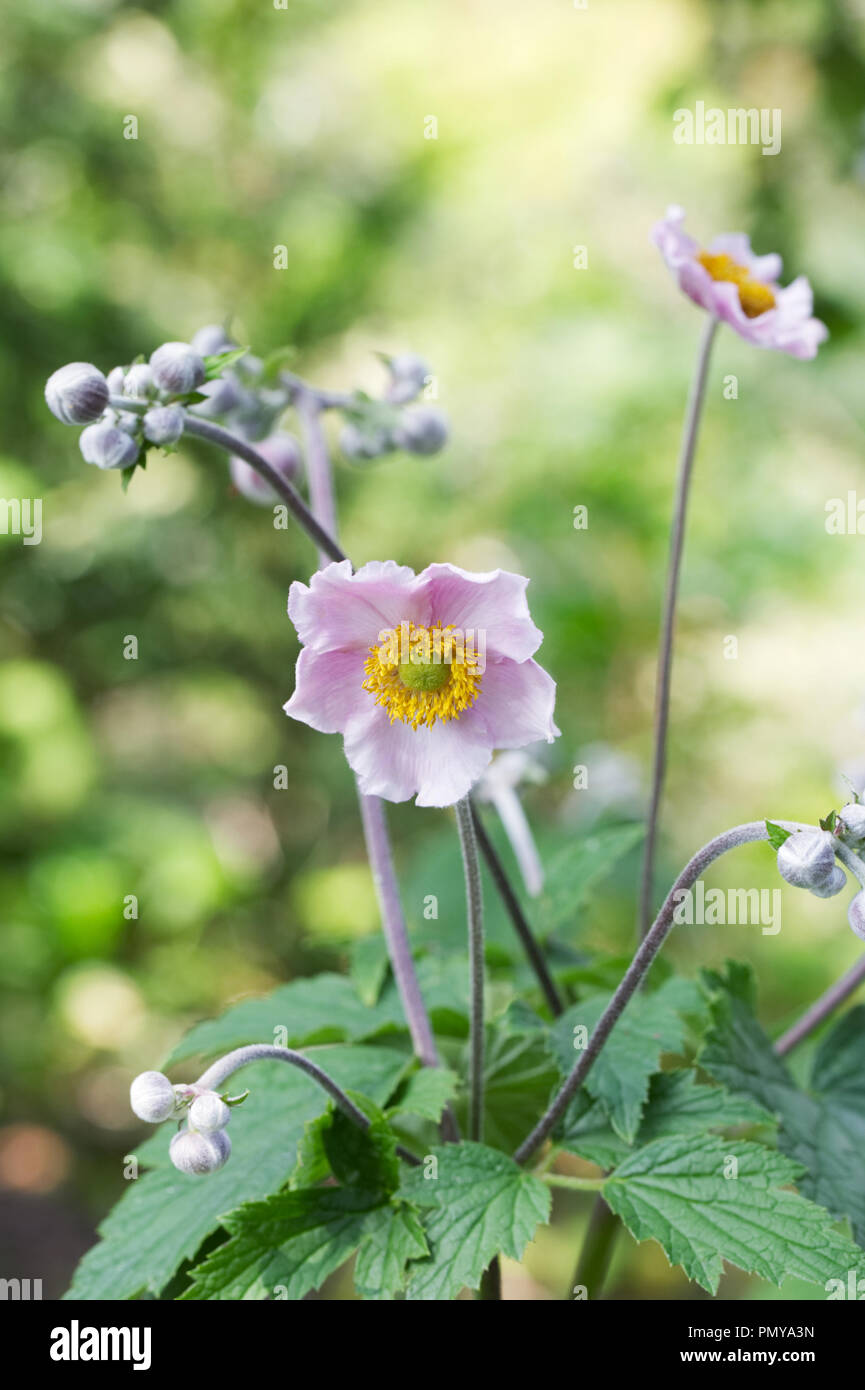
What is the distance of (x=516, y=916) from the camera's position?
915 mm

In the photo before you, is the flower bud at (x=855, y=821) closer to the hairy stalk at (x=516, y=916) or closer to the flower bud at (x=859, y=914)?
the flower bud at (x=859, y=914)

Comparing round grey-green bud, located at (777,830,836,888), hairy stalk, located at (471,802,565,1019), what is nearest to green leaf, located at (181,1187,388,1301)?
hairy stalk, located at (471,802,565,1019)

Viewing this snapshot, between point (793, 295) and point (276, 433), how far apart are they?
52 cm

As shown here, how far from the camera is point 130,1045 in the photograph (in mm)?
3197

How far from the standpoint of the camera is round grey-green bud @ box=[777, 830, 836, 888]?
0.64 meters

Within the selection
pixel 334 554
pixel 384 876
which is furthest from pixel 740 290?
pixel 384 876

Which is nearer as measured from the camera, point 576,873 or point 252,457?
point 252,457

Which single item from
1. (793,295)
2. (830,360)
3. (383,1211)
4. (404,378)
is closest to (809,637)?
(830,360)

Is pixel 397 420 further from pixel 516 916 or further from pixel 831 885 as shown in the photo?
pixel 831 885

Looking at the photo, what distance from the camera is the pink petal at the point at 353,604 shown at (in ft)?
2.36

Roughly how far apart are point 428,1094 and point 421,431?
576 mm

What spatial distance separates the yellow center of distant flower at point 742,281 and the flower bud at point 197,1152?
0.88 metres

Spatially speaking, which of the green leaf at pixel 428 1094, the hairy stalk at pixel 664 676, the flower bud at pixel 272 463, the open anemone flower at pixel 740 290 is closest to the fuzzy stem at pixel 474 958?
the green leaf at pixel 428 1094
